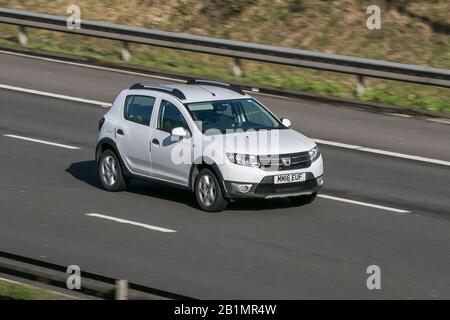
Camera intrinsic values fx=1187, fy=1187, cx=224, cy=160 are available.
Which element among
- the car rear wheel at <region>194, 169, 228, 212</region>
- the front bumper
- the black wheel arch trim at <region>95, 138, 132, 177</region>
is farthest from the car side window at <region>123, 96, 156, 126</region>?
the front bumper

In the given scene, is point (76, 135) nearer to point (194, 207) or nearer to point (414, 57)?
point (194, 207)

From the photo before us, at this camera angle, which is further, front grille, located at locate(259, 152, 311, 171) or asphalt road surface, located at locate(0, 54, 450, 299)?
front grille, located at locate(259, 152, 311, 171)

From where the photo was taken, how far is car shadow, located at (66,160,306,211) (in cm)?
1700

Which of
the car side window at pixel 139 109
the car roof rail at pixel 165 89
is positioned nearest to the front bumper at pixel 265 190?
the car roof rail at pixel 165 89

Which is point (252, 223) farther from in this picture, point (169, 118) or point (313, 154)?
point (169, 118)

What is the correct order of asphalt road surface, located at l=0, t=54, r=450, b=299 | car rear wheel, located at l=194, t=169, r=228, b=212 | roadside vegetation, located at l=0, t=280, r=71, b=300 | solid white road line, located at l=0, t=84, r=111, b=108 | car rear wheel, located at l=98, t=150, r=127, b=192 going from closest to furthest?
1. roadside vegetation, located at l=0, t=280, r=71, b=300
2. asphalt road surface, located at l=0, t=54, r=450, b=299
3. car rear wheel, located at l=194, t=169, r=228, b=212
4. car rear wheel, located at l=98, t=150, r=127, b=192
5. solid white road line, located at l=0, t=84, r=111, b=108

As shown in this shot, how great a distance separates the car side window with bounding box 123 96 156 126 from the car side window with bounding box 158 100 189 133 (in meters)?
0.23

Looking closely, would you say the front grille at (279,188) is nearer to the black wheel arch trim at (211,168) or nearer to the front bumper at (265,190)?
the front bumper at (265,190)

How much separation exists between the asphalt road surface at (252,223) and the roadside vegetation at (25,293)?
1708 millimetres

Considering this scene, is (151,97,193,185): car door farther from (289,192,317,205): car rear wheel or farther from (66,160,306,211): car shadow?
(289,192,317,205): car rear wheel

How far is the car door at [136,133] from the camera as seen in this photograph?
17.4 meters

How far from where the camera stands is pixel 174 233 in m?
15.4

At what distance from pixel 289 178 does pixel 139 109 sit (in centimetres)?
283
